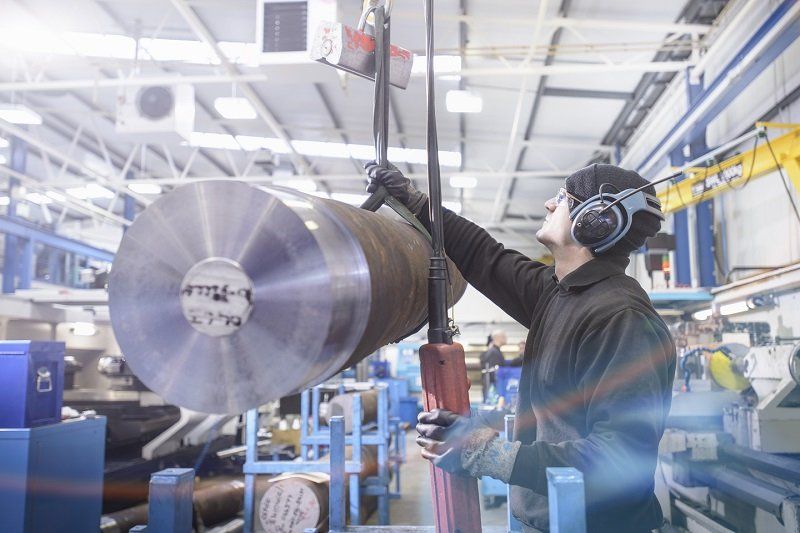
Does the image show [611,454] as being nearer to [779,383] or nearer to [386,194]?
[386,194]

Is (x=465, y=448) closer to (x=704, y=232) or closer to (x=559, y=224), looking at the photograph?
(x=559, y=224)

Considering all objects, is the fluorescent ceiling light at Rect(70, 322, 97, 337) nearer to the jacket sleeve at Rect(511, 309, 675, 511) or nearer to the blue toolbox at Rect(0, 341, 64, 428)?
the blue toolbox at Rect(0, 341, 64, 428)

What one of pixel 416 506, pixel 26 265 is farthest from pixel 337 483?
pixel 26 265

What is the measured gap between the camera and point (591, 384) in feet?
3.83

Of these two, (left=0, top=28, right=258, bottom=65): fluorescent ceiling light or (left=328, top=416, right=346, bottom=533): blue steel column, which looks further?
(left=0, top=28, right=258, bottom=65): fluorescent ceiling light

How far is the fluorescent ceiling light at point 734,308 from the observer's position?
439cm

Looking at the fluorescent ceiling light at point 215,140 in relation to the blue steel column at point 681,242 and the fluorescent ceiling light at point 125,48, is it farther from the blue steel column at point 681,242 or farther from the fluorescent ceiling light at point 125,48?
the blue steel column at point 681,242

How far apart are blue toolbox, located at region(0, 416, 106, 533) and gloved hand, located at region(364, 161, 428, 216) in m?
2.58

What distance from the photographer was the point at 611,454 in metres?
1.06

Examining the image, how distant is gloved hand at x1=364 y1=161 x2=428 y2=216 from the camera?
1262mm

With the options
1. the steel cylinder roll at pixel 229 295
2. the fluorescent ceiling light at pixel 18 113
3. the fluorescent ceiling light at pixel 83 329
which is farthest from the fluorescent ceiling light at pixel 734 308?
the fluorescent ceiling light at pixel 18 113

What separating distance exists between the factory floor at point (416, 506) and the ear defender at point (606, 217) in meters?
3.55

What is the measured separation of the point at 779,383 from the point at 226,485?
13.5 ft

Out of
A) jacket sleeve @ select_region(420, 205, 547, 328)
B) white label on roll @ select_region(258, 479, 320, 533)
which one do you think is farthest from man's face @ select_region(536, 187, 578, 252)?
white label on roll @ select_region(258, 479, 320, 533)
